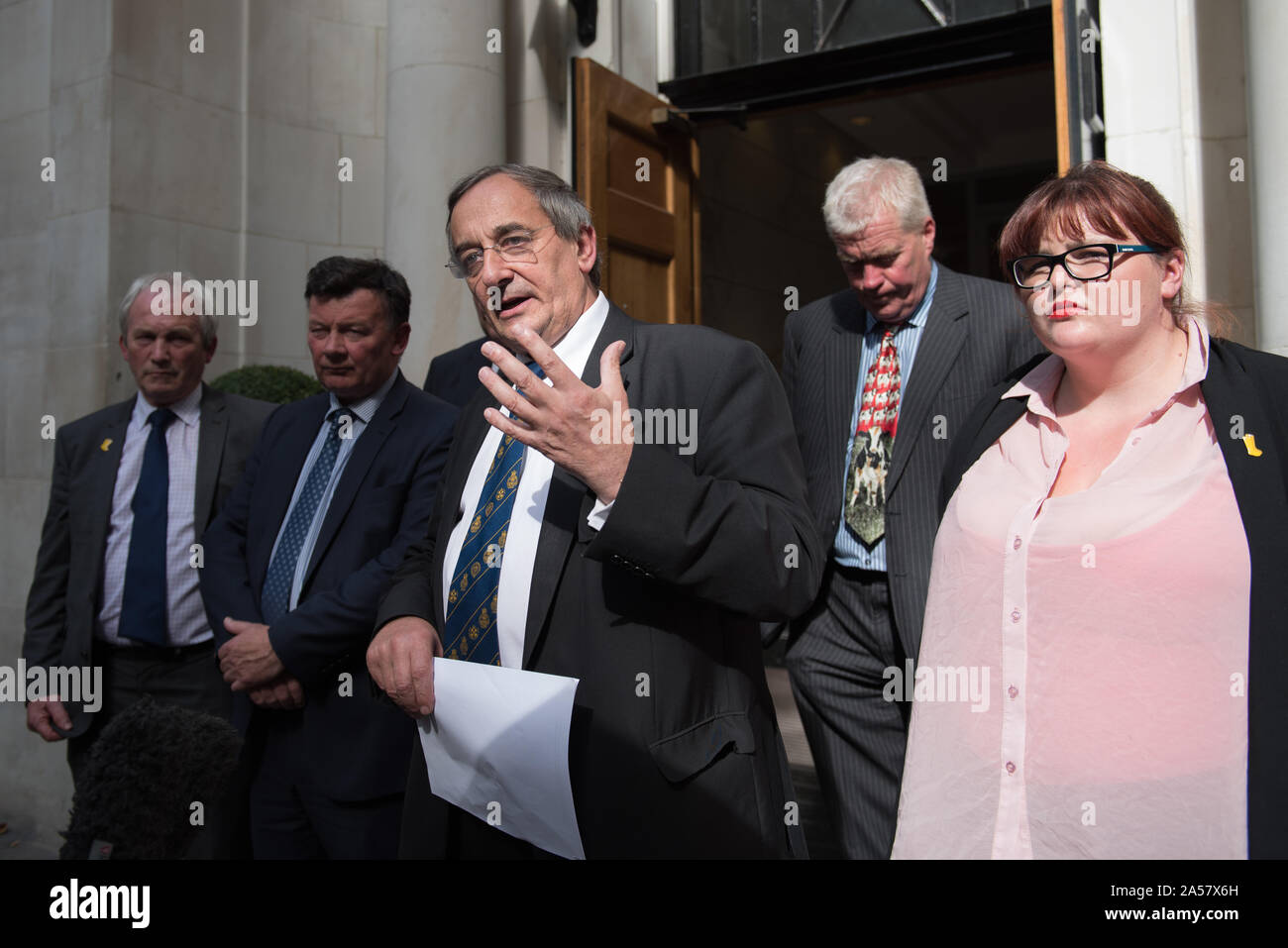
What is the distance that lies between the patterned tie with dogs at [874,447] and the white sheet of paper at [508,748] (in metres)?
1.48

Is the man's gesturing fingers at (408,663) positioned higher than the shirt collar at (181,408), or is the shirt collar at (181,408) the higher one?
the shirt collar at (181,408)

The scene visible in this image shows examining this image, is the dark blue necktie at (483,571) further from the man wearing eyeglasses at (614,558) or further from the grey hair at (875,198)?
the grey hair at (875,198)

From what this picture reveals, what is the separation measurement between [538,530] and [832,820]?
1792 millimetres

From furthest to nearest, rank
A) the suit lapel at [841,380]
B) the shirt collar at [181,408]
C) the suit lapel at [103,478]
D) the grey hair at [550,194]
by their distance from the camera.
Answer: the shirt collar at [181,408], the suit lapel at [103,478], the suit lapel at [841,380], the grey hair at [550,194]

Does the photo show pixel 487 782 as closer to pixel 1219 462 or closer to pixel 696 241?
pixel 1219 462

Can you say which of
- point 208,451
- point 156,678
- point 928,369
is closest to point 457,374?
point 208,451

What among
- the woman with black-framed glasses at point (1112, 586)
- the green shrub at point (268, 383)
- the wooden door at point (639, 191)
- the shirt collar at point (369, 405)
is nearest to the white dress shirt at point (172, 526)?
the shirt collar at point (369, 405)

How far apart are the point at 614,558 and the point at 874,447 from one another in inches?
62.6

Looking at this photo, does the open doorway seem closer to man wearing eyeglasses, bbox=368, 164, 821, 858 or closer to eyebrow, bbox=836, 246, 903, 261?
eyebrow, bbox=836, 246, 903, 261

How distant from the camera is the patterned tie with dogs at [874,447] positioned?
2828mm

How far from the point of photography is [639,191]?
5719 mm

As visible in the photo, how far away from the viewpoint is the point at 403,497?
2.71 metres

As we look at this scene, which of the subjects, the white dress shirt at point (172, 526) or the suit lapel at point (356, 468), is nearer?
the suit lapel at point (356, 468)
